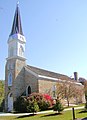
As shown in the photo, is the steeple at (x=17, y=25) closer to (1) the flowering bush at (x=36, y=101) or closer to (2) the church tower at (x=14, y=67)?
(2) the church tower at (x=14, y=67)

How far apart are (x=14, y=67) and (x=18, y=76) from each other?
5.99 feet

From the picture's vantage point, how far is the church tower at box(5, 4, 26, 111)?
3706 cm

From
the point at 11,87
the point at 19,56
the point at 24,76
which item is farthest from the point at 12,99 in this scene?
the point at 19,56

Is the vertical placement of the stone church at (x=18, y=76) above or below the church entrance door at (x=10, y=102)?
above

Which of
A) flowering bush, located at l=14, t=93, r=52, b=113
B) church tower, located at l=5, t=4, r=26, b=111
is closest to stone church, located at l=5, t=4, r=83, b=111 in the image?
church tower, located at l=5, t=4, r=26, b=111

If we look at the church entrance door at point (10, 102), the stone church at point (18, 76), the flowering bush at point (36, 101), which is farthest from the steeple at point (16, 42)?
the flowering bush at point (36, 101)

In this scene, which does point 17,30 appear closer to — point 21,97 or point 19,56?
point 19,56

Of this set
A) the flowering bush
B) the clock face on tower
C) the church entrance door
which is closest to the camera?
the flowering bush

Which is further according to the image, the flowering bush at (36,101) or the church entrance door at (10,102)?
the church entrance door at (10,102)

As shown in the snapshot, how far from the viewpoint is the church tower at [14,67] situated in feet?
122

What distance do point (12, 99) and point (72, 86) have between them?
456 inches

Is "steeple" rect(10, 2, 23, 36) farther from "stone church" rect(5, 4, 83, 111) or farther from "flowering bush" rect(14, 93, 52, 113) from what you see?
"flowering bush" rect(14, 93, 52, 113)

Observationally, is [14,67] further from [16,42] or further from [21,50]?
[16,42]

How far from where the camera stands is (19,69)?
38.0 metres
